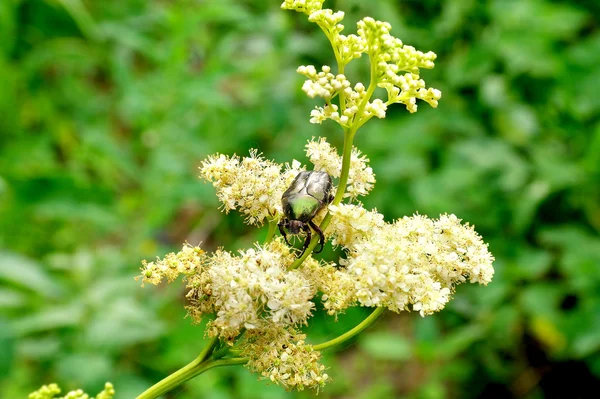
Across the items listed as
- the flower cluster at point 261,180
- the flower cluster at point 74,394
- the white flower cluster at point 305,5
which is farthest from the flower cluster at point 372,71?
the flower cluster at point 74,394

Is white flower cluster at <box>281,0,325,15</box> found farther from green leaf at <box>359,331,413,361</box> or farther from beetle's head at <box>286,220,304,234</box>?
green leaf at <box>359,331,413,361</box>

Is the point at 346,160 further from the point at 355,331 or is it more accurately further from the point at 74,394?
the point at 74,394

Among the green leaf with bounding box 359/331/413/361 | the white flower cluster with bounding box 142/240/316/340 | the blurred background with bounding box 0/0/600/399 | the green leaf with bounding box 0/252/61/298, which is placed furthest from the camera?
the green leaf with bounding box 359/331/413/361

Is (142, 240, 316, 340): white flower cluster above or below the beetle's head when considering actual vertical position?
below

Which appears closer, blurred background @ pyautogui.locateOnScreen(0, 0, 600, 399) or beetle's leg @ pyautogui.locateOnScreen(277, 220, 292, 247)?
beetle's leg @ pyautogui.locateOnScreen(277, 220, 292, 247)

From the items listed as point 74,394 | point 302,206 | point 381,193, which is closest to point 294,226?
point 302,206

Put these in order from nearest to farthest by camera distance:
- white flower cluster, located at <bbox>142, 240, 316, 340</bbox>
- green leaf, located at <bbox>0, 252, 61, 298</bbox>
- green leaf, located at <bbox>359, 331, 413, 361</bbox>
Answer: white flower cluster, located at <bbox>142, 240, 316, 340</bbox>
green leaf, located at <bbox>0, 252, 61, 298</bbox>
green leaf, located at <bbox>359, 331, 413, 361</bbox>

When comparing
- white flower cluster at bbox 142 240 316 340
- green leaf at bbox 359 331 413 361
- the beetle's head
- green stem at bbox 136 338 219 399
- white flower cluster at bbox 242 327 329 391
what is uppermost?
green leaf at bbox 359 331 413 361

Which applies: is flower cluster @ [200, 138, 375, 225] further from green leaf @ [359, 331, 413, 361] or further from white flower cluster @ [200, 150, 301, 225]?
green leaf @ [359, 331, 413, 361]

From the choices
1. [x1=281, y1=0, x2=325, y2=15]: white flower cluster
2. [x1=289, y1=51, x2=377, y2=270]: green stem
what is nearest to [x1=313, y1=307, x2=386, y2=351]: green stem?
[x1=289, y1=51, x2=377, y2=270]: green stem
